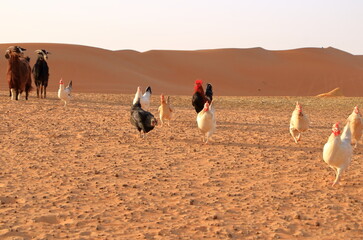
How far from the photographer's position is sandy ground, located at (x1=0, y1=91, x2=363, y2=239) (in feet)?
18.2

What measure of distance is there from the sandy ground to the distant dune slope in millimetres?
29055

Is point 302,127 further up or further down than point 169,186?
further up

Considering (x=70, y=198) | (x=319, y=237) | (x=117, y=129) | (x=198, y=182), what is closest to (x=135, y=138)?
(x=117, y=129)

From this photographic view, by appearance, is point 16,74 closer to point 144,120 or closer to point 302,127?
point 144,120

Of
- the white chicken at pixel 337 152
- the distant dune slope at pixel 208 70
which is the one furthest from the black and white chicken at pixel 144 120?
the distant dune slope at pixel 208 70

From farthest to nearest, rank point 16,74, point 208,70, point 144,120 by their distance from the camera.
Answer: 1. point 208,70
2. point 16,74
3. point 144,120

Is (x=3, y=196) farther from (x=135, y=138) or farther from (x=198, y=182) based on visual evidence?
(x=135, y=138)

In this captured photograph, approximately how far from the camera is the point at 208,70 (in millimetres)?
63844

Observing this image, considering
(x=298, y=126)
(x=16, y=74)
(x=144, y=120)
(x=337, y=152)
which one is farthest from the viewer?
(x=16, y=74)

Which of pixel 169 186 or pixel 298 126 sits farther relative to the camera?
pixel 298 126

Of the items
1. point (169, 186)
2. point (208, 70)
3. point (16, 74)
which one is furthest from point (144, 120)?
point (208, 70)

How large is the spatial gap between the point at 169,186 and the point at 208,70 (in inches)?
2253

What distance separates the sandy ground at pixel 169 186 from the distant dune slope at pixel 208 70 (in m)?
29.1

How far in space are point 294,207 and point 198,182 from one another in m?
1.67
